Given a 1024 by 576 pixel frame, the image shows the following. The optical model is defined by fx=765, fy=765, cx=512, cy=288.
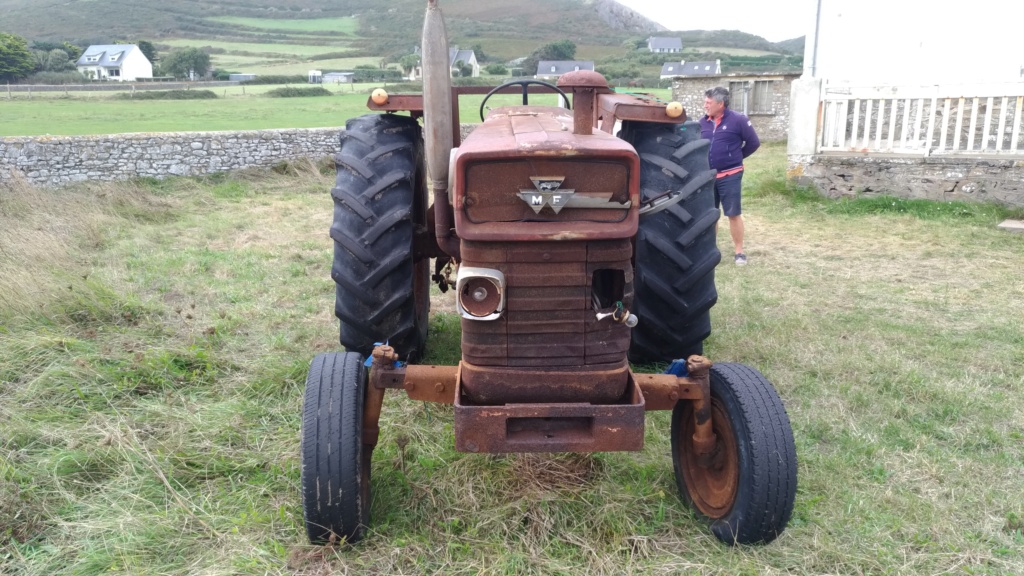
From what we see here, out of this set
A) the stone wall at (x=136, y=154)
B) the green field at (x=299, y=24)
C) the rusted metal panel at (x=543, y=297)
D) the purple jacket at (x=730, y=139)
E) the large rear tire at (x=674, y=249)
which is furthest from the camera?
the green field at (x=299, y=24)

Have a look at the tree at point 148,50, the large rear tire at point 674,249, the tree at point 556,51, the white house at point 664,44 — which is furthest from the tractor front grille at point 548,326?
the white house at point 664,44

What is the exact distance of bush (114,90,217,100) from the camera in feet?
120

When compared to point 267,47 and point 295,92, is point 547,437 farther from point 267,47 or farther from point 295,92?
point 267,47

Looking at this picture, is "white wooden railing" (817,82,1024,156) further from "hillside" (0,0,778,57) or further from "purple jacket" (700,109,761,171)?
"hillside" (0,0,778,57)

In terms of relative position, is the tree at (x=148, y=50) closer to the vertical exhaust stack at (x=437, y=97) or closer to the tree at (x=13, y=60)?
the tree at (x=13, y=60)

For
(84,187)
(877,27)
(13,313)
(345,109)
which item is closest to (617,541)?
(13,313)

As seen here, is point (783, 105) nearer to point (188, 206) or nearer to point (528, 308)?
point (188, 206)

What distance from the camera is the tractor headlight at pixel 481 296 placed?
2.47 metres

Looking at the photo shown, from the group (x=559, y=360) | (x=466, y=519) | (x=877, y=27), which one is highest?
(x=877, y=27)

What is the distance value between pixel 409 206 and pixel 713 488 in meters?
1.86

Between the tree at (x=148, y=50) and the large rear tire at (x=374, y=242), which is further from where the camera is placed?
the tree at (x=148, y=50)

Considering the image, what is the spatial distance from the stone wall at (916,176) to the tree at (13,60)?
143ft

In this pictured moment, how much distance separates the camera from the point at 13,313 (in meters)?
4.69

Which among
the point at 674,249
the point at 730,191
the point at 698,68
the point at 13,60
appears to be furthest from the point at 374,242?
the point at 698,68
